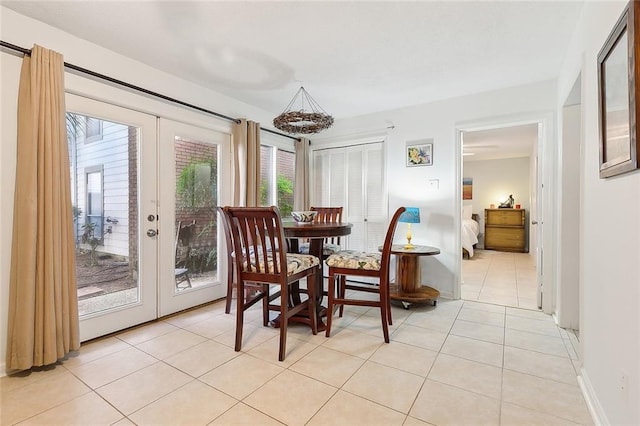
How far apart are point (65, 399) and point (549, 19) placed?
3849 mm

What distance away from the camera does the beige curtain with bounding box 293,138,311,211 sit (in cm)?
440

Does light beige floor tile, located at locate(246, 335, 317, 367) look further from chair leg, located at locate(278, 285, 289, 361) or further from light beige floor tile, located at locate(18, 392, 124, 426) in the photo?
light beige floor tile, located at locate(18, 392, 124, 426)

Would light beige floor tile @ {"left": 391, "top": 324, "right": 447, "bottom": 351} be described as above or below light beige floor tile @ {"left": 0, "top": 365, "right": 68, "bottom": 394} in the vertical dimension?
above

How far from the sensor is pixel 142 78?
8.66 ft

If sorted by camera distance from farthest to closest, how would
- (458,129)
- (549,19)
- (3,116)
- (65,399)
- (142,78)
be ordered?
(458,129), (142,78), (549,19), (3,116), (65,399)

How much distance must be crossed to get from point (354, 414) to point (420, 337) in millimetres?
1114

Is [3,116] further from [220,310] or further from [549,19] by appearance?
[549,19]

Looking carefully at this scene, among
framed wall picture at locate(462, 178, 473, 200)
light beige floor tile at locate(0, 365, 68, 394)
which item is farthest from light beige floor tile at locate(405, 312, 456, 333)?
framed wall picture at locate(462, 178, 473, 200)

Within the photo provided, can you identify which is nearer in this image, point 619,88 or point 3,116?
point 619,88

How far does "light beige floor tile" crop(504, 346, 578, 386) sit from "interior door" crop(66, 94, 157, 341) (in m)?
3.00

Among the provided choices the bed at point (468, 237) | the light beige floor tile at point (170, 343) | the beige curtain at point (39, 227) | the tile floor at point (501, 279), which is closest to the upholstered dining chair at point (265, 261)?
the light beige floor tile at point (170, 343)

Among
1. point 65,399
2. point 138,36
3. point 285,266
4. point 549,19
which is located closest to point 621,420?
point 285,266

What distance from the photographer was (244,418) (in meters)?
1.47

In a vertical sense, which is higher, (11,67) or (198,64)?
(198,64)
